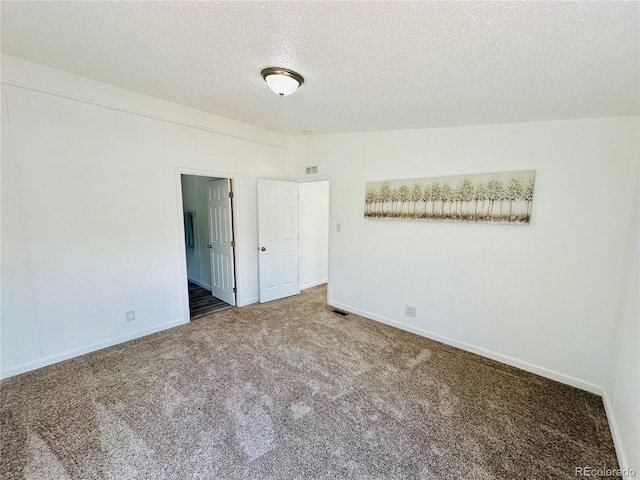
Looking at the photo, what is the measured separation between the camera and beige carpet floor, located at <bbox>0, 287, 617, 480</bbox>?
65.5 inches

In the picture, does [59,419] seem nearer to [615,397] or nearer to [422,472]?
[422,472]

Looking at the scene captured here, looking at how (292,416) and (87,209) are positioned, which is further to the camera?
(87,209)

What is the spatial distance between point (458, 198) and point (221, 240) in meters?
3.42

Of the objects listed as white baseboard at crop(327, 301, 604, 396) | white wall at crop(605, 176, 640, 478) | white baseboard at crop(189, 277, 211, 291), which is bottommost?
white baseboard at crop(327, 301, 604, 396)

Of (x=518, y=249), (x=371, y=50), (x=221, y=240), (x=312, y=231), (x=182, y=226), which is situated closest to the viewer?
(x=371, y=50)

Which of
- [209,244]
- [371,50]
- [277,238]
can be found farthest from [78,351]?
[371,50]

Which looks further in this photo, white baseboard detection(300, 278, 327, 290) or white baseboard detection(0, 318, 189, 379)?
white baseboard detection(300, 278, 327, 290)

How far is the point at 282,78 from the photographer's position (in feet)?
6.94

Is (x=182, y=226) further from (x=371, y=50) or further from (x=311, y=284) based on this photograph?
(x=371, y=50)

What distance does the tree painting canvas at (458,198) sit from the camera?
2.66 meters

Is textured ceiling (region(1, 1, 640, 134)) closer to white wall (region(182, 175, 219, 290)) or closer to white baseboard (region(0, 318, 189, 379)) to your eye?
white wall (region(182, 175, 219, 290))

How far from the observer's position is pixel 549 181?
2.52 meters

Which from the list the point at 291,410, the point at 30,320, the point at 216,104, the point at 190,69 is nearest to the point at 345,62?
the point at 190,69

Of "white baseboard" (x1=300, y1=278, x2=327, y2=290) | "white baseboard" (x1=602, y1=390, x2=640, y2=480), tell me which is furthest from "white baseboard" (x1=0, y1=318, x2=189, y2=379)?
"white baseboard" (x1=602, y1=390, x2=640, y2=480)
